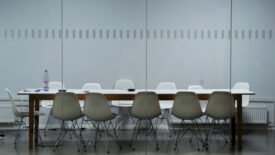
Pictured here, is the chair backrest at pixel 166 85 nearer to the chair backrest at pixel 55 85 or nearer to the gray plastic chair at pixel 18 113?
the chair backrest at pixel 55 85

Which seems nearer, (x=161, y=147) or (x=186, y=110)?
(x=161, y=147)

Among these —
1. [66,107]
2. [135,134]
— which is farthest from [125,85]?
[66,107]

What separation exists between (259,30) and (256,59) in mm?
356

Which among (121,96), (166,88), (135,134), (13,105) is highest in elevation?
(166,88)

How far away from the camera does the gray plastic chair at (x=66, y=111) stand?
547 centimetres

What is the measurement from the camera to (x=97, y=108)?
217 inches

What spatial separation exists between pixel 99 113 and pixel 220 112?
152cm

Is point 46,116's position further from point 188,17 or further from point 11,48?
point 188,17

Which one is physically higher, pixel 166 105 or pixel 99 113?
pixel 166 105

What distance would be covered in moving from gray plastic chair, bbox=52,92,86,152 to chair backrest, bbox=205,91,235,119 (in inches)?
64.5

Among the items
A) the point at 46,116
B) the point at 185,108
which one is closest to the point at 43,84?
the point at 46,116

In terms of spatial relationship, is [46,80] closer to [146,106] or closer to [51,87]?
[51,87]

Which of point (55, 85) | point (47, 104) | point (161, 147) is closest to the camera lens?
point (161, 147)

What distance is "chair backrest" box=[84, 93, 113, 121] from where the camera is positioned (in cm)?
547
